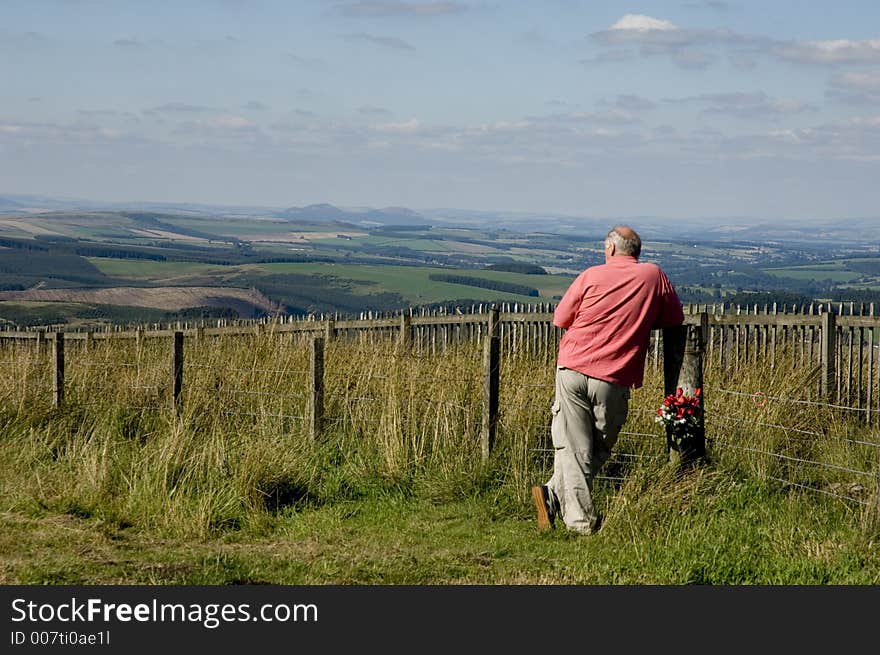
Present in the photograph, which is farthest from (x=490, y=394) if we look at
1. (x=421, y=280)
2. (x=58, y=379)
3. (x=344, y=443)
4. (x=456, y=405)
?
(x=421, y=280)

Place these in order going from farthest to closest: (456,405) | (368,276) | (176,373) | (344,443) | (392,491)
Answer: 1. (368,276)
2. (176,373)
3. (344,443)
4. (456,405)
5. (392,491)

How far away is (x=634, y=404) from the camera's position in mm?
9898

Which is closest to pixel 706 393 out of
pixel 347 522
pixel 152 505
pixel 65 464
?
pixel 347 522

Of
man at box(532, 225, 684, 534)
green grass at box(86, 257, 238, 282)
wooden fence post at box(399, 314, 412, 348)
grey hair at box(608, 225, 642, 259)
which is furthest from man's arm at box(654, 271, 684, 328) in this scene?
green grass at box(86, 257, 238, 282)

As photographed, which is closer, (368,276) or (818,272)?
(818,272)

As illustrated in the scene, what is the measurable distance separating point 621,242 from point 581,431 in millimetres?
1269

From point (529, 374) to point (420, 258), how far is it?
177m

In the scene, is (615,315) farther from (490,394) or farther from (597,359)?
(490,394)

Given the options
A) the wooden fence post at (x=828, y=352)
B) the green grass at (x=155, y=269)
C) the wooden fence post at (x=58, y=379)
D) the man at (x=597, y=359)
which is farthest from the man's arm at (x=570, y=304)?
the green grass at (x=155, y=269)

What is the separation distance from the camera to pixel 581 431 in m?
7.71

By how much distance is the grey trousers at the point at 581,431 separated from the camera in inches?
300

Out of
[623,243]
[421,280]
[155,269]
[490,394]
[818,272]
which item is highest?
[623,243]

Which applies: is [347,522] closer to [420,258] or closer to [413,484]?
[413,484]

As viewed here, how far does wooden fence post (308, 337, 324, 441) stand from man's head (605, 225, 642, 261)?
3.66 metres
